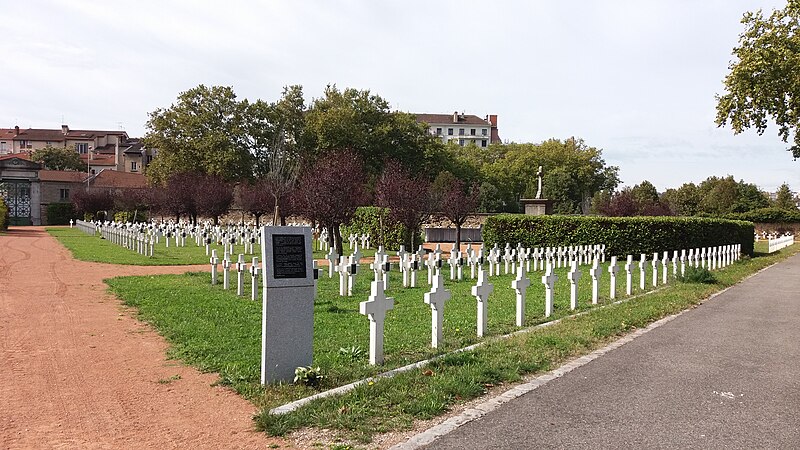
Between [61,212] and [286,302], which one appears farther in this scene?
[61,212]

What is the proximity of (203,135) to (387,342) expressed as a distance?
4823cm

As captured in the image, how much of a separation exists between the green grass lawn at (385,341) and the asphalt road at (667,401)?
557 millimetres

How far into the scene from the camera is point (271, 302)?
241 inches

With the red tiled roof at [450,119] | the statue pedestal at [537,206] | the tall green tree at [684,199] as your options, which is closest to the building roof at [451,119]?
the red tiled roof at [450,119]

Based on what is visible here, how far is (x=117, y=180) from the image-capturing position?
74312mm

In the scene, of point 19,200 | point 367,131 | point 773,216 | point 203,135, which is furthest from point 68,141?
point 773,216

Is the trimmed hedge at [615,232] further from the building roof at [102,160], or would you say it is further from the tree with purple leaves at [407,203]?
the building roof at [102,160]

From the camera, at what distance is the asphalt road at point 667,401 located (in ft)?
15.4

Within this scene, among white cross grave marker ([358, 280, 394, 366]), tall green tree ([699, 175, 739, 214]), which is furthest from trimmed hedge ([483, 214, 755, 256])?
tall green tree ([699, 175, 739, 214])

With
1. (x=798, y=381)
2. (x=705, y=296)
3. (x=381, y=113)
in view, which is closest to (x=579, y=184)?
(x=381, y=113)

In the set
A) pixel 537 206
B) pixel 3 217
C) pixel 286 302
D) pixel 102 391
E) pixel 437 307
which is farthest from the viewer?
pixel 3 217

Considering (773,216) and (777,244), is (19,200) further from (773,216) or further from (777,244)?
(773,216)

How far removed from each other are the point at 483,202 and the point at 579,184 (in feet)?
59.6

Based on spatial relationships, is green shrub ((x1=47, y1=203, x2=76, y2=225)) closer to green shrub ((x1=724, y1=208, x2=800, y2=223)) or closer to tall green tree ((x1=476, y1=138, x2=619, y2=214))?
tall green tree ((x1=476, y1=138, x2=619, y2=214))
